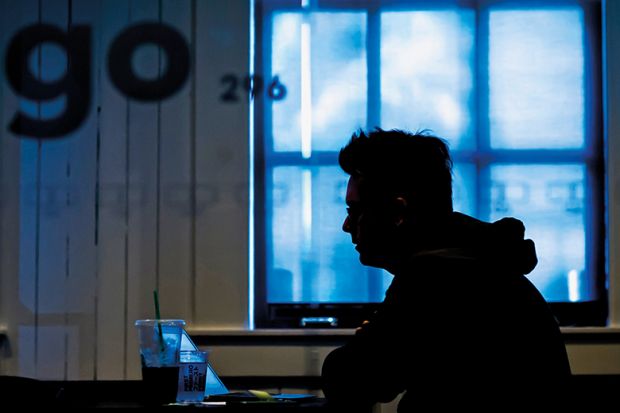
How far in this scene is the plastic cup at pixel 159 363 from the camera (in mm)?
2406

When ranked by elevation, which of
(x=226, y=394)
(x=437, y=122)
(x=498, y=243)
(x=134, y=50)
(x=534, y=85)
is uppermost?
(x=134, y=50)

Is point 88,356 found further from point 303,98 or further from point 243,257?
point 303,98

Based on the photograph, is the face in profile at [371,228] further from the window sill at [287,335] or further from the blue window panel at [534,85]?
the blue window panel at [534,85]

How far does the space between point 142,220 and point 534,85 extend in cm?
144

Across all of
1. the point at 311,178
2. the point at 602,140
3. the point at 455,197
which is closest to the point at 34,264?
the point at 311,178

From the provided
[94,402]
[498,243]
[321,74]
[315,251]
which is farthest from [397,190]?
[321,74]

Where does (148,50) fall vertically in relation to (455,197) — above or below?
above

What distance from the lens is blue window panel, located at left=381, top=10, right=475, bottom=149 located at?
3336 mm

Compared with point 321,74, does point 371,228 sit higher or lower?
lower

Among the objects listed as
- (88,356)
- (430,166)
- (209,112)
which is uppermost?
(209,112)

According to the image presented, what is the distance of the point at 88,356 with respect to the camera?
332 cm

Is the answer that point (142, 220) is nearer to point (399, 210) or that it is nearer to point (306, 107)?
point (306, 107)

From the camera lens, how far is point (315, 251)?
330cm

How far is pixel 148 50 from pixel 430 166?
1699 mm
